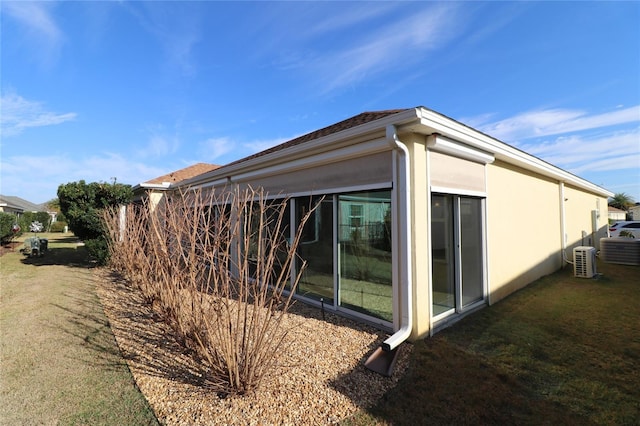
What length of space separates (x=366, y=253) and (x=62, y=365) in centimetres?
489

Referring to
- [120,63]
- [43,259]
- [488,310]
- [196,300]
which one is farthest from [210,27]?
[43,259]

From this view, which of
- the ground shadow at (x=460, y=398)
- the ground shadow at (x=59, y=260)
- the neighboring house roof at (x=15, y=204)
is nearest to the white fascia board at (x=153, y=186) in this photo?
the ground shadow at (x=59, y=260)

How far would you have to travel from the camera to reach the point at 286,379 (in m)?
3.53

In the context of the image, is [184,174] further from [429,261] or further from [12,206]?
[12,206]

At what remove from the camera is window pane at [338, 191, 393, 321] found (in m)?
5.15

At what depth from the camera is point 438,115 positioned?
4.62 metres

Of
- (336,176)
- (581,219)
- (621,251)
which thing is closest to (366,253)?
(336,176)

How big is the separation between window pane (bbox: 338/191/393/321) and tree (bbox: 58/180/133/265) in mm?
9717

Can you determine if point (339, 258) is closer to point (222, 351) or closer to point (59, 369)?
point (222, 351)

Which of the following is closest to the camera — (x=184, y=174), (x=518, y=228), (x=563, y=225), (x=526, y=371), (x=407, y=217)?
(x=526, y=371)

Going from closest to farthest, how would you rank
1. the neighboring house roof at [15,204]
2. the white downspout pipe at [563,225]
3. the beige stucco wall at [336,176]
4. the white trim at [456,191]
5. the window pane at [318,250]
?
the beige stucco wall at [336,176]
the white trim at [456,191]
the window pane at [318,250]
the white downspout pipe at [563,225]
the neighboring house roof at [15,204]

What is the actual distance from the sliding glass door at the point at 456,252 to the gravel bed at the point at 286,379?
1.57m

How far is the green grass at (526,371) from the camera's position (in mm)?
3086

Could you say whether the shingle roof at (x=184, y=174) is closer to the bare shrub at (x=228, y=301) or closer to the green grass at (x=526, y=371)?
the bare shrub at (x=228, y=301)
